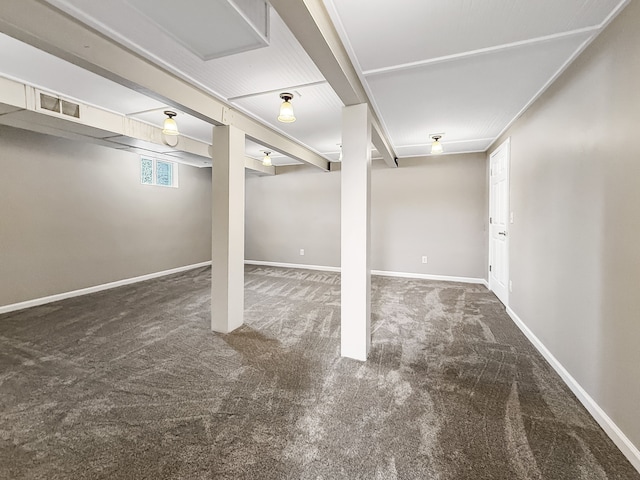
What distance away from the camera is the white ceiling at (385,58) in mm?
1533

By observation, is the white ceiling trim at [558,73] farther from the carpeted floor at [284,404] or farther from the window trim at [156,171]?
the window trim at [156,171]

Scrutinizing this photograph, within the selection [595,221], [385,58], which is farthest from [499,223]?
[385,58]

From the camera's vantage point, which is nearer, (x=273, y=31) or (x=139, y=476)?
(x=139, y=476)

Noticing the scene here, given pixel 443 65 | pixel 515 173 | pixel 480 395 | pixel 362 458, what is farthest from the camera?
pixel 515 173

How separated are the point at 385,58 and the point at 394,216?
3903 millimetres

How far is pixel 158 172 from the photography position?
5578 millimetres

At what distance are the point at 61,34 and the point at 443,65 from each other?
2.40 m

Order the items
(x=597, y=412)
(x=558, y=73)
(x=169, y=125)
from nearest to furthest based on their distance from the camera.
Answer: (x=597, y=412)
(x=558, y=73)
(x=169, y=125)

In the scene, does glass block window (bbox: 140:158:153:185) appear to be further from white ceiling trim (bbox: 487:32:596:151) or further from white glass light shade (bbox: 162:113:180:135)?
white ceiling trim (bbox: 487:32:596:151)

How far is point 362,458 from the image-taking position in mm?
1446

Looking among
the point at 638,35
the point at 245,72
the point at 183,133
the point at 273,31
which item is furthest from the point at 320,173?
the point at 638,35

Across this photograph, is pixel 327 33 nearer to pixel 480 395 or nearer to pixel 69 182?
pixel 480 395

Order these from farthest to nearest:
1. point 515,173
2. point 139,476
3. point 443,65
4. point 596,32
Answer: point 515,173 → point 443,65 → point 596,32 → point 139,476

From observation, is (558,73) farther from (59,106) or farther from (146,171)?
(146,171)
